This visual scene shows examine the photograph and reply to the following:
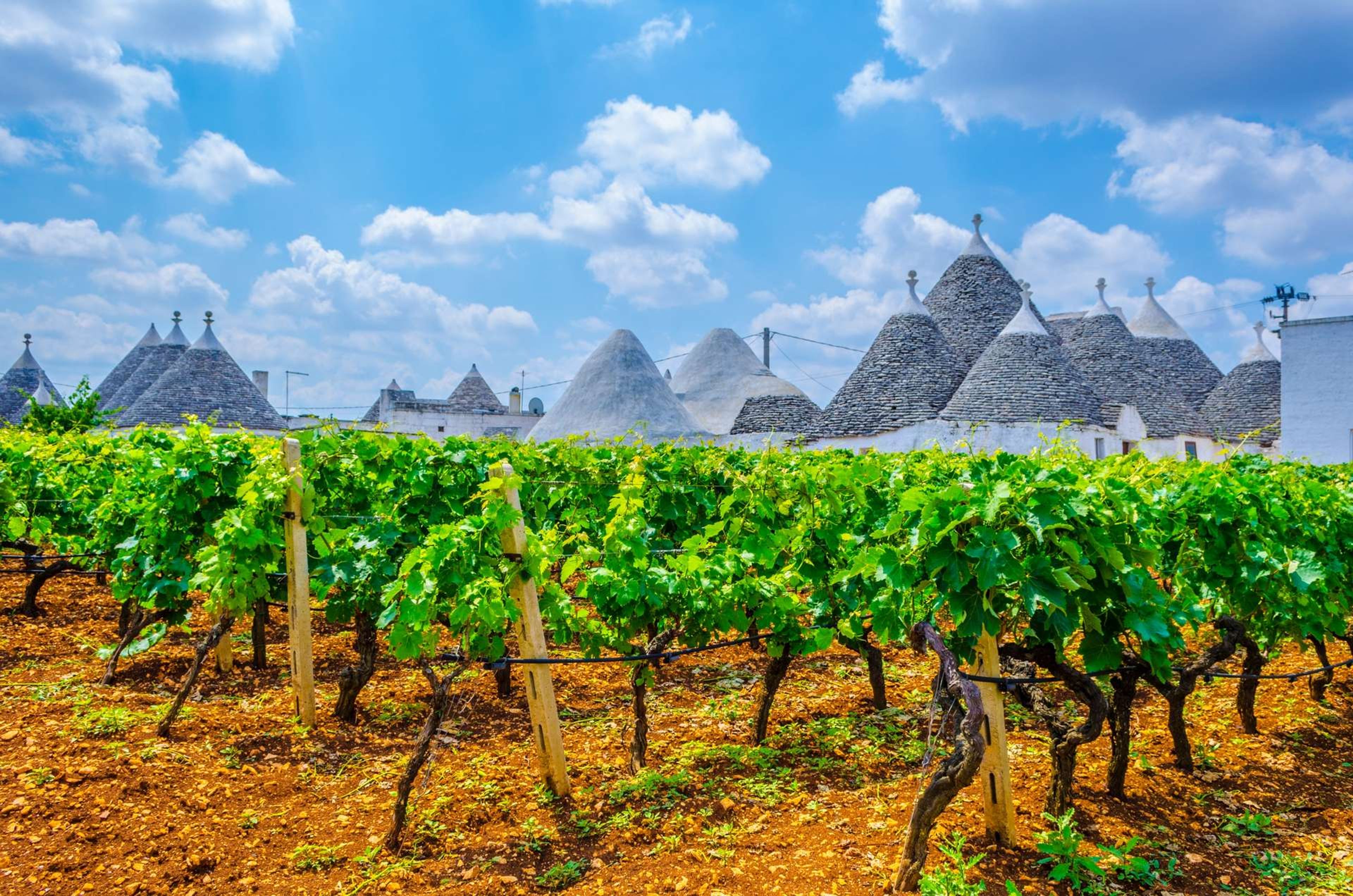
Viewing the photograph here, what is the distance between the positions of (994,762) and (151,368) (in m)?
36.9

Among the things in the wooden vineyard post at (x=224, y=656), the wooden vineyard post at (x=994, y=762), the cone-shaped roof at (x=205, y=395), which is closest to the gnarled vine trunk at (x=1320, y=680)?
the wooden vineyard post at (x=994, y=762)

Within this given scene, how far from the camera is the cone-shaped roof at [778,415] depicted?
81.2 ft

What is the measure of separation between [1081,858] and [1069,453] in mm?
2176

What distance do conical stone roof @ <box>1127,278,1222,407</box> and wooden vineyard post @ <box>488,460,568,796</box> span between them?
3105cm

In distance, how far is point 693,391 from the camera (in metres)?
32.7

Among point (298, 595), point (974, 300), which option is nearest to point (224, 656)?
point (298, 595)

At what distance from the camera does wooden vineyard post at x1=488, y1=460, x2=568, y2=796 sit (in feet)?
12.8

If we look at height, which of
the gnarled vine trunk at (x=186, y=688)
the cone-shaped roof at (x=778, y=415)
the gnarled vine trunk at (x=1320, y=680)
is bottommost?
the gnarled vine trunk at (x=1320, y=680)

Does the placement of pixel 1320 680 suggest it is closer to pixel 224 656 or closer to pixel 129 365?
pixel 224 656

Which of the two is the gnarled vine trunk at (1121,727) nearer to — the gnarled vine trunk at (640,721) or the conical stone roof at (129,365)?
the gnarled vine trunk at (640,721)

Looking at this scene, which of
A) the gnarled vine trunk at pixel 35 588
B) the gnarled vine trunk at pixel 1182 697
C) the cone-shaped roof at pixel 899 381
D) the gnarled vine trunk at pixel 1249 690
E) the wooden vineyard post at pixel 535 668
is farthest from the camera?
the cone-shaped roof at pixel 899 381

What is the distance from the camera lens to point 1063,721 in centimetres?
358

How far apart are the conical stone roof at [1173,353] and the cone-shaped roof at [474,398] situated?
78.8 feet

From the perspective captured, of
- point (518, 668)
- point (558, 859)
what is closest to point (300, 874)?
point (558, 859)
